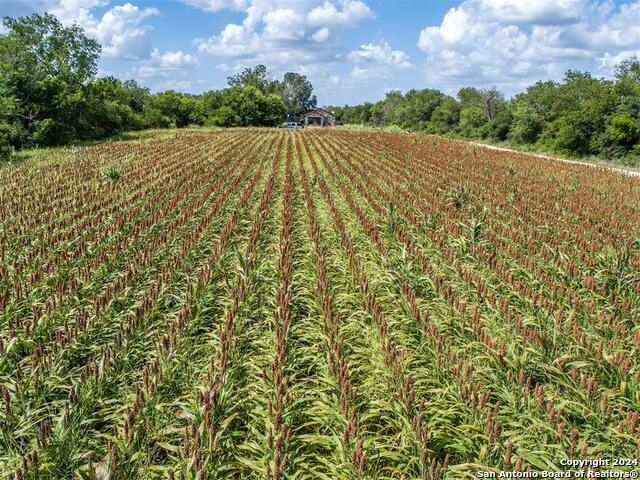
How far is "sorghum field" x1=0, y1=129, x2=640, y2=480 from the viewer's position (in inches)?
145

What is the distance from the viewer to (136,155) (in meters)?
25.0

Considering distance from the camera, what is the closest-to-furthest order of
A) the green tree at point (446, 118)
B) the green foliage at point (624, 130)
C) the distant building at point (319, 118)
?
1. the green foliage at point (624, 130)
2. the green tree at point (446, 118)
3. the distant building at point (319, 118)

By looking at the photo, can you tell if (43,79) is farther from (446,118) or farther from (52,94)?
(446,118)

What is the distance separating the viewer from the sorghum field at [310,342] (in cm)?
369

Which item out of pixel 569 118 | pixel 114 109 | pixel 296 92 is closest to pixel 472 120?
pixel 569 118

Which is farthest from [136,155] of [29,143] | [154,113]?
[154,113]

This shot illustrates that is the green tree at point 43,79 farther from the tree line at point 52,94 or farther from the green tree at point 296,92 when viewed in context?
the green tree at point 296,92

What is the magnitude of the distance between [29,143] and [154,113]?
35086 mm

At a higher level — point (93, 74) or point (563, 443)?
point (93, 74)

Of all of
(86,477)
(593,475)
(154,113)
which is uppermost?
(154,113)

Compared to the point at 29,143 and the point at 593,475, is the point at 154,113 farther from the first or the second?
the point at 593,475

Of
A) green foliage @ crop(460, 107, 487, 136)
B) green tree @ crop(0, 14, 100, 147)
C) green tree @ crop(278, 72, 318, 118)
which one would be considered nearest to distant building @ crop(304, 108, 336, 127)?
green tree @ crop(278, 72, 318, 118)

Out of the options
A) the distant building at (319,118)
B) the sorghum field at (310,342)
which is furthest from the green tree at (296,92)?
the sorghum field at (310,342)

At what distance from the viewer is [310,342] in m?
5.76
